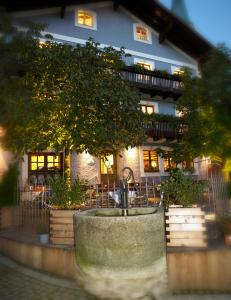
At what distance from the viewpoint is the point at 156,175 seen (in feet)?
59.8

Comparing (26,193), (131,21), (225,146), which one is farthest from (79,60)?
(131,21)

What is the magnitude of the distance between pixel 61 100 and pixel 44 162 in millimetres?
6989

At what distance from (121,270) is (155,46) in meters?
19.1

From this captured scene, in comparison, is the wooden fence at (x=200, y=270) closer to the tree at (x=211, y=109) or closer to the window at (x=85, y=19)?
the tree at (x=211, y=109)

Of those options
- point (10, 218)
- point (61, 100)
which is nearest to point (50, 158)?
point (61, 100)

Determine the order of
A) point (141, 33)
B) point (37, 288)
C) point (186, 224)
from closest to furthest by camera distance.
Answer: point (37, 288) → point (186, 224) → point (141, 33)

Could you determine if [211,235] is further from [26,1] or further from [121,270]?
[26,1]

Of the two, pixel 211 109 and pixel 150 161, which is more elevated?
pixel 211 109

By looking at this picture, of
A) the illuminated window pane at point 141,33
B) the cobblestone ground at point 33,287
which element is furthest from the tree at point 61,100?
the illuminated window pane at point 141,33

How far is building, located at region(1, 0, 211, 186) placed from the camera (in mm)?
16109

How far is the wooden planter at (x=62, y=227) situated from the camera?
19.2 ft

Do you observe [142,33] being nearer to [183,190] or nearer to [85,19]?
[85,19]

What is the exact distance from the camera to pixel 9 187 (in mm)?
10914

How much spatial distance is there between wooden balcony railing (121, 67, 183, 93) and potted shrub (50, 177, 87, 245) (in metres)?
11.6
